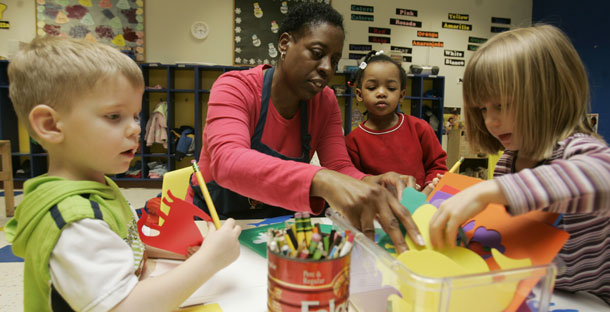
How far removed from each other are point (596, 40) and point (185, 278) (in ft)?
19.6

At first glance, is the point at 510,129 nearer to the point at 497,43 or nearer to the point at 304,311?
the point at 497,43

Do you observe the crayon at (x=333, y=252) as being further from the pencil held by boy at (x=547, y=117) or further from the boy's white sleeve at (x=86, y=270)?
the boy's white sleeve at (x=86, y=270)

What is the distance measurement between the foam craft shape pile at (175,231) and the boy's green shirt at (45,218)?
0.43ft

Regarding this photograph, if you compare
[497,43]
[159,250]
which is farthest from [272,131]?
[497,43]

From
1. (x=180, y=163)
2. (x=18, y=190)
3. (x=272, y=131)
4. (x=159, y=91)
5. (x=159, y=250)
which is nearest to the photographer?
(x=159, y=250)

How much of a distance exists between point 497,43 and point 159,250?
2.84 ft

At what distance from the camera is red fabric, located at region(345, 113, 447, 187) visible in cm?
164

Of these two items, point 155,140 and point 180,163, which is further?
point 180,163

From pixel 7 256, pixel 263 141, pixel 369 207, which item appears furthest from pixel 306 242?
pixel 7 256

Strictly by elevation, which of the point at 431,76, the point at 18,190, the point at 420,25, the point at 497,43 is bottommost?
the point at 18,190

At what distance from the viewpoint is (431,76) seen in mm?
4906

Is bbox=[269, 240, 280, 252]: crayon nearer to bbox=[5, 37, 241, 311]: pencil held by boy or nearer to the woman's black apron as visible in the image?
bbox=[5, 37, 241, 311]: pencil held by boy

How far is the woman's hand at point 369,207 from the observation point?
1.82 feet

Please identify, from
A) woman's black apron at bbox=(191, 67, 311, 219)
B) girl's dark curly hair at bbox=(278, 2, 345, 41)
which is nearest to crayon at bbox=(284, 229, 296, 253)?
woman's black apron at bbox=(191, 67, 311, 219)
